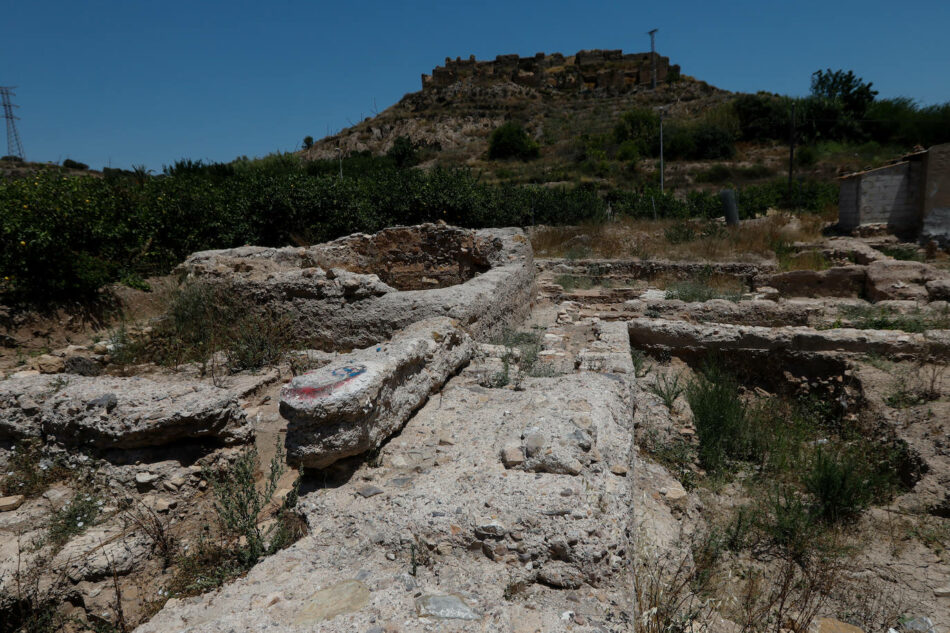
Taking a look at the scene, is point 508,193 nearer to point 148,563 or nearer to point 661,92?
point 148,563

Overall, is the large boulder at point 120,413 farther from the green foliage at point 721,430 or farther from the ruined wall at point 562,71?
the ruined wall at point 562,71

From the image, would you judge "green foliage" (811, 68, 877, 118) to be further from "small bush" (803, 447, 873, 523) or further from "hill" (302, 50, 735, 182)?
"small bush" (803, 447, 873, 523)

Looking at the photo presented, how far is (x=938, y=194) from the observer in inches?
471

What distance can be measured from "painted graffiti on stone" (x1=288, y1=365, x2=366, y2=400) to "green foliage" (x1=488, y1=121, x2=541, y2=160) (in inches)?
1323

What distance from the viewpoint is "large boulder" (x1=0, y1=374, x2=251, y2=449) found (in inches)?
113

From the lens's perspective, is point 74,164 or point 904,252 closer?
point 904,252

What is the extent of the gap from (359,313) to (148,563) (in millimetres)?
3077

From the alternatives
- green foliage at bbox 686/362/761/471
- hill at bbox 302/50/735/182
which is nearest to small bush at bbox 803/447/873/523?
green foliage at bbox 686/362/761/471

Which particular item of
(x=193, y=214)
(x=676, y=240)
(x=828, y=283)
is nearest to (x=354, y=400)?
(x=193, y=214)

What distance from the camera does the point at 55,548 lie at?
7.77ft

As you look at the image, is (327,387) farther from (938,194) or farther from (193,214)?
(938,194)

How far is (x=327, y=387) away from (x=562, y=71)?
5747 cm

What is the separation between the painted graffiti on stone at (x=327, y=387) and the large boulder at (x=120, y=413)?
0.71 metres

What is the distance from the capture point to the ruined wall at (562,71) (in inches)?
1999
